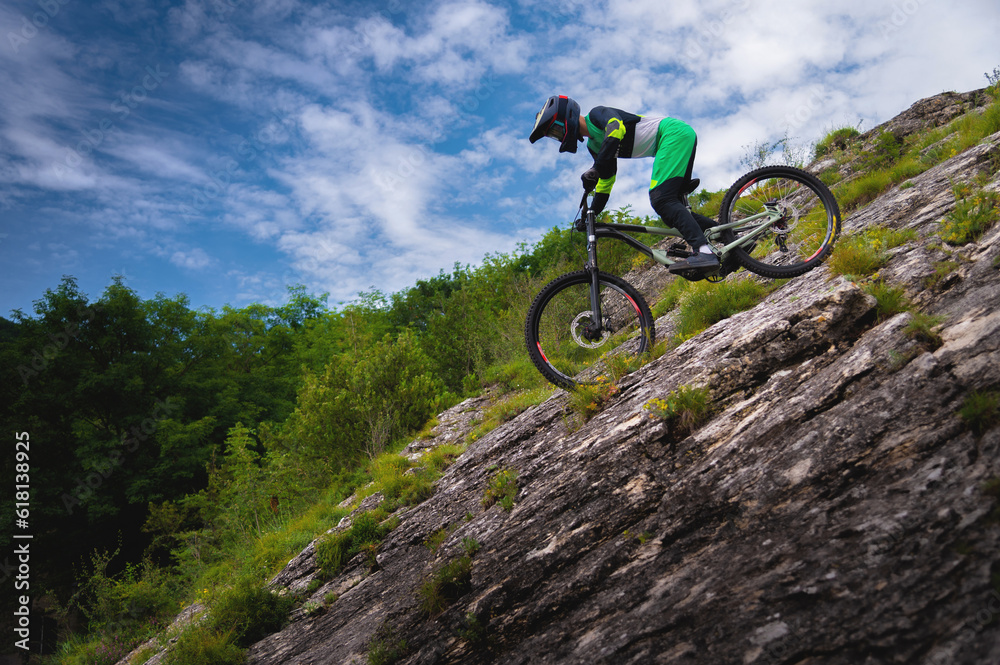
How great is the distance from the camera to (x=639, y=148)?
5840mm

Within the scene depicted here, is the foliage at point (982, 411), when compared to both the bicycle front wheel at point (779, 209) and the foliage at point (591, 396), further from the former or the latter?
the foliage at point (591, 396)

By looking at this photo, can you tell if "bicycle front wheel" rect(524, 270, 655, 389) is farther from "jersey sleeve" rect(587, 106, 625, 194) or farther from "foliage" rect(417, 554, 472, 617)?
"foliage" rect(417, 554, 472, 617)

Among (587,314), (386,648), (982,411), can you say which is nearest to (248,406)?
(386,648)

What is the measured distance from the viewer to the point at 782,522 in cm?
321

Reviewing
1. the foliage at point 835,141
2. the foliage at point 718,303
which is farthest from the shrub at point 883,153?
the foliage at point 718,303

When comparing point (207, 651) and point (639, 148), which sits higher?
point (639, 148)

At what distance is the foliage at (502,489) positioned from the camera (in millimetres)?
5570

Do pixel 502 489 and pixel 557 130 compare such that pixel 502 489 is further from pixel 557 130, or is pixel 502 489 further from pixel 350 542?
pixel 557 130

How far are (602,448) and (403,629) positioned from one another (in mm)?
2953

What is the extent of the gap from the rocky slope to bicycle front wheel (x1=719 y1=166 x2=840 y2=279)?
0.46 metres

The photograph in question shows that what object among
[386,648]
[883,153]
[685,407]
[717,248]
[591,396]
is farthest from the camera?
[883,153]

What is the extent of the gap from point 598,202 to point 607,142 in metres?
0.70

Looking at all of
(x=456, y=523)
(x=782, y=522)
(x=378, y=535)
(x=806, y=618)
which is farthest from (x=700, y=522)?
(x=378, y=535)

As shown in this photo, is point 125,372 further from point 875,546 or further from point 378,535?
point 875,546
